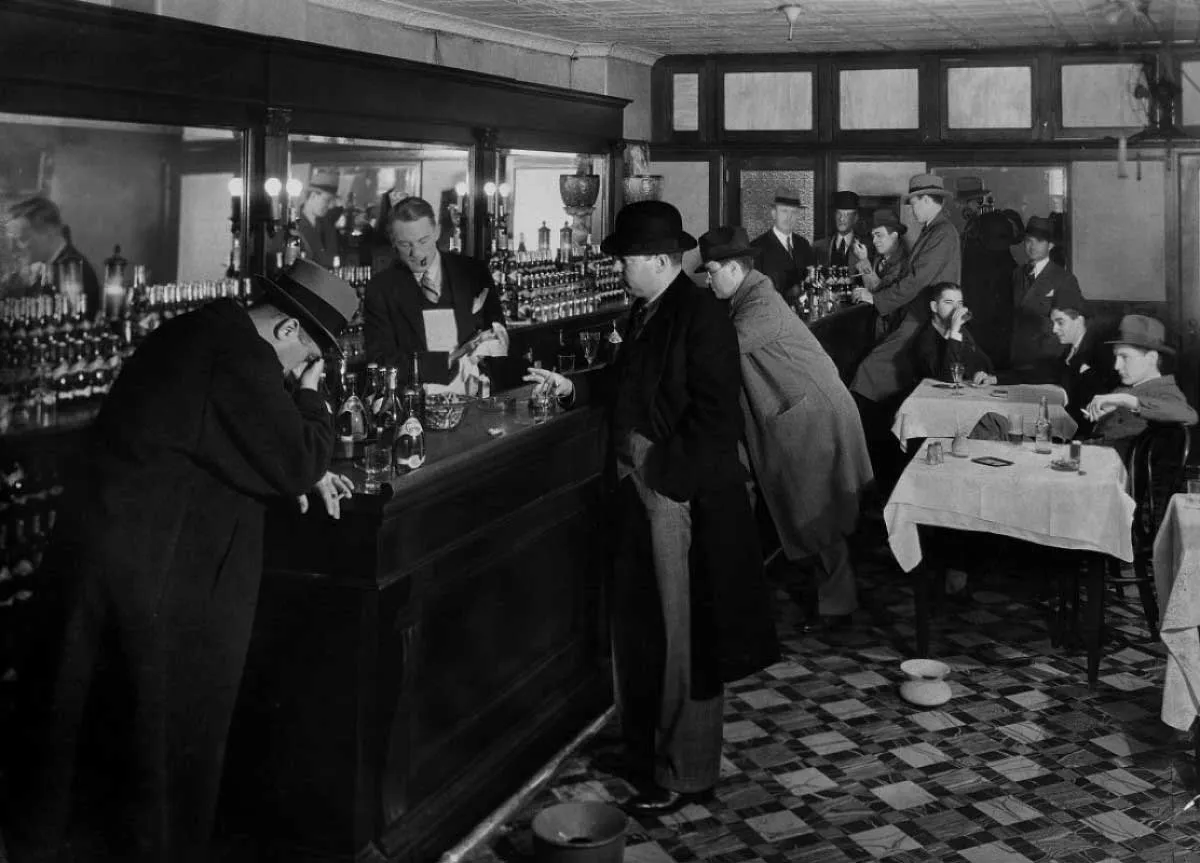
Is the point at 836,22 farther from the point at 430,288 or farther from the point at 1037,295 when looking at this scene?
the point at 430,288

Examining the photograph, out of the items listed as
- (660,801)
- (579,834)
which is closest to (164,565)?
(579,834)

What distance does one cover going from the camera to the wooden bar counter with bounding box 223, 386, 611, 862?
132 inches

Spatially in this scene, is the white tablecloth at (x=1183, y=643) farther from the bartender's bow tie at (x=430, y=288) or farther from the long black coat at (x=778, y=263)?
the long black coat at (x=778, y=263)

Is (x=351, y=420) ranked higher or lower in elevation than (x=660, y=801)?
higher

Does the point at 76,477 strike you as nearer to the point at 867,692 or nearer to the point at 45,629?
the point at 45,629

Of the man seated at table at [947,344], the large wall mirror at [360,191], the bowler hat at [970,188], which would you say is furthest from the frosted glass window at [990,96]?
the large wall mirror at [360,191]

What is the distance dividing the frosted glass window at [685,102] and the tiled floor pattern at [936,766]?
7042 mm

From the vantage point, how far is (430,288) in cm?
581

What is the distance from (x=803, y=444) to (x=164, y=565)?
350 cm

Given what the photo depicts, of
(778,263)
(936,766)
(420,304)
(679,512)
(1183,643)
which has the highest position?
(778,263)

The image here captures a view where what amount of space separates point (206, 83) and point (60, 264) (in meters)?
1.16

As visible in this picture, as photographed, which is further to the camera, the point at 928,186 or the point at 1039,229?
the point at 1039,229

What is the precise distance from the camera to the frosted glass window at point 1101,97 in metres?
10.7

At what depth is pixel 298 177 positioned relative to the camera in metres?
6.67
